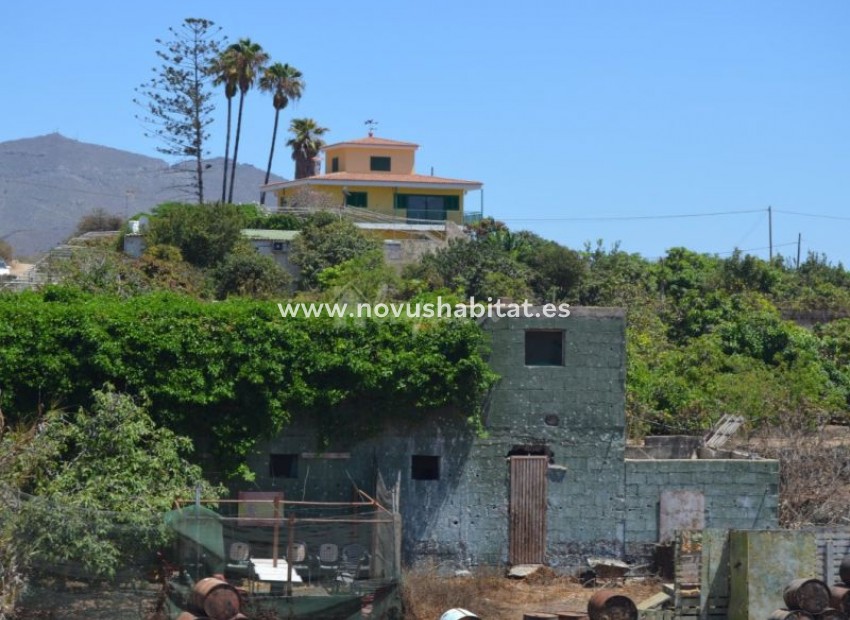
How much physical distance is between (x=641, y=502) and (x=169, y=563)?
8.73m

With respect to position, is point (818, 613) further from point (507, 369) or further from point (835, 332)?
point (835, 332)

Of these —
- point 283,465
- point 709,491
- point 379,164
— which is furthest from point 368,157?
point 709,491

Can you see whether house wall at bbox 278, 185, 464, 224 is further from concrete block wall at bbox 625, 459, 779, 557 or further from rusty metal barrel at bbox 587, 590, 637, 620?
rusty metal barrel at bbox 587, 590, 637, 620

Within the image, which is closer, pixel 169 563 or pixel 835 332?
pixel 169 563

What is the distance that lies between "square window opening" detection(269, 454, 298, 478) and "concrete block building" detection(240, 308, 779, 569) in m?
0.02

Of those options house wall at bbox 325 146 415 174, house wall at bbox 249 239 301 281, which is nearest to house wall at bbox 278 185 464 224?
house wall at bbox 325 146 415 174

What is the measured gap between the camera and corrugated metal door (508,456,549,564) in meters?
22.7

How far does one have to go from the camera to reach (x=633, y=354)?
34656 mm

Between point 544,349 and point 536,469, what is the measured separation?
2.11 meters

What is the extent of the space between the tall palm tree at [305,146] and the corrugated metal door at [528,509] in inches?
1625

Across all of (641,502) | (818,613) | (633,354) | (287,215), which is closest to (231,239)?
(287,215)

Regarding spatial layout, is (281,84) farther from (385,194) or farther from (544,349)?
(544,349)

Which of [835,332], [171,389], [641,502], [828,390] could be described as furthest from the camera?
[835,332]

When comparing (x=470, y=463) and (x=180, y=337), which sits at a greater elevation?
(x=180, y=337)
